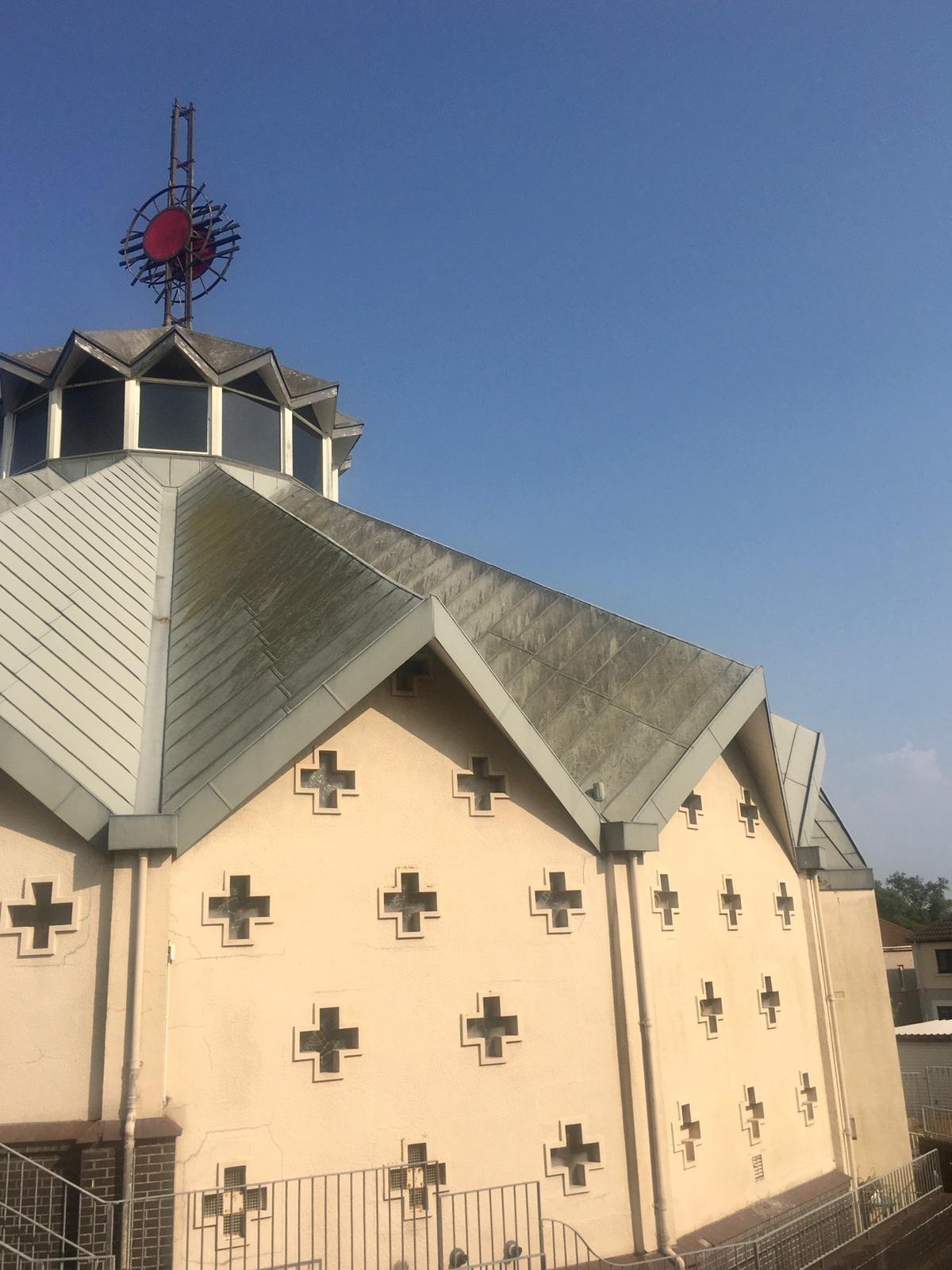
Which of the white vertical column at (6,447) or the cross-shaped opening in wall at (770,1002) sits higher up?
the white vertical column at (6,447)

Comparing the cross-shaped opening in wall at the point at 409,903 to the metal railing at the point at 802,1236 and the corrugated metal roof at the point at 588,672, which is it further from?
the metal railing at the point at 802,1236

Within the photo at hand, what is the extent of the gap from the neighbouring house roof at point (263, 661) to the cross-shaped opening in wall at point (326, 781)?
1.63 feet

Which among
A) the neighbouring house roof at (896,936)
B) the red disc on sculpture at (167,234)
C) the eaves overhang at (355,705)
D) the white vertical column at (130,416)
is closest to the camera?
the eaves overhang at (355,705)

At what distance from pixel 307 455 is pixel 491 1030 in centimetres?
1327

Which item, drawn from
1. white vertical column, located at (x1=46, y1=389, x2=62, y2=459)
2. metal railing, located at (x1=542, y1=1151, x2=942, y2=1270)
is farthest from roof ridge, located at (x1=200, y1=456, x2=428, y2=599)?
metal railing, located at (x1=542, y1=1151, x2=942, y2=1270)

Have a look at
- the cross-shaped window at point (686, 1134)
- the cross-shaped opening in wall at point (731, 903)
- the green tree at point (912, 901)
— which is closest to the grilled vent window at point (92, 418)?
the cross-shaped opening in wall at point (731, 903)

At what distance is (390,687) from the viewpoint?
11281 mm

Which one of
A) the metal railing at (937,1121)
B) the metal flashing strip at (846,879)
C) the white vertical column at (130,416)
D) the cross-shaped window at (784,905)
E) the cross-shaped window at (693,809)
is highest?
the white vertical column at (130,416)

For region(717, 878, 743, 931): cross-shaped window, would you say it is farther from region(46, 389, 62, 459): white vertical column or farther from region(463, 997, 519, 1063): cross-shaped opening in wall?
region(46, 389, 62, 459): white vertical column

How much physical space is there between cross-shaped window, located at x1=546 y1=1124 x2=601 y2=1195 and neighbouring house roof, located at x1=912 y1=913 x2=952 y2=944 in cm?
3602

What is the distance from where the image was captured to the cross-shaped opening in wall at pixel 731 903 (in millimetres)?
13195

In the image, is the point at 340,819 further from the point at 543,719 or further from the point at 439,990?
the point at 543,719

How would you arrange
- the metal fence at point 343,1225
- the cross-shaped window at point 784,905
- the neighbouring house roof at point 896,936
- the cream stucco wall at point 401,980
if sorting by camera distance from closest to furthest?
Answer: the metal fence at point 343,1225
the cream stucco wall at point 401,980
the cross-shaped window at point 784,905
the neighbouring house roof at point 896,936

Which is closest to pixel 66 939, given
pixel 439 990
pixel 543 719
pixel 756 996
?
pixel 439 990
